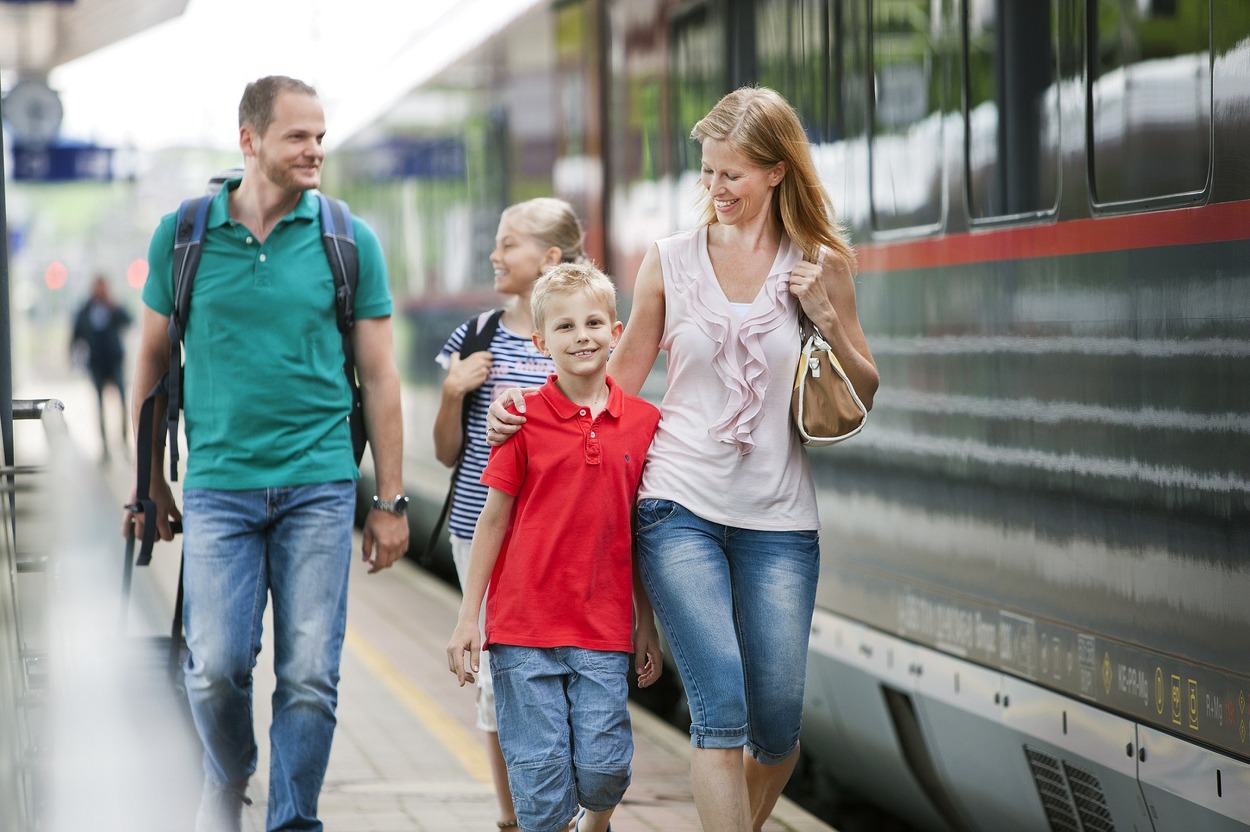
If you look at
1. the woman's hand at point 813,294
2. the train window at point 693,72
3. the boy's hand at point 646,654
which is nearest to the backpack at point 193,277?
the boy's hand at point 646,654

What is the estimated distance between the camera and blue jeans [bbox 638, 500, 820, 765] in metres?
3.96

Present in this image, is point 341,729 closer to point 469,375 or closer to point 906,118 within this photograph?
point 469,375

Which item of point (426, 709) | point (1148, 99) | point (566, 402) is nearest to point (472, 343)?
point (566, 402)

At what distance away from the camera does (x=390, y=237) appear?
619 inches

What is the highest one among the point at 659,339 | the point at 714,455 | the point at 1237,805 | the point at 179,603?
the point at 659,339

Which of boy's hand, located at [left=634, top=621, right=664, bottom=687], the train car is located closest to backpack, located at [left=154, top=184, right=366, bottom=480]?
boy's hand, located at [left=634, top=621, right=664, bottom=687]

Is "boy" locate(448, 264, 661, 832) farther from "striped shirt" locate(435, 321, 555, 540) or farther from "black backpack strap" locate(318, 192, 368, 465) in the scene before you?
"striped shirt" locate(435, 321, 555, 540)

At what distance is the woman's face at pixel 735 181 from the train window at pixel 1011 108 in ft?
3.37

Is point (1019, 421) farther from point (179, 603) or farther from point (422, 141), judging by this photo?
point (422, 141)

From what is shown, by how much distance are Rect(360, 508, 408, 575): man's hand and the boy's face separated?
97 cm

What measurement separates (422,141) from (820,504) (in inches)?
324

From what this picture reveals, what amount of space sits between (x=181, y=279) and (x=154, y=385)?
29cm

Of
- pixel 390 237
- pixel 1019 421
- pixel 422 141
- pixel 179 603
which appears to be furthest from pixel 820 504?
pixel 390 237

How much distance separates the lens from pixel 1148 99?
4.28 meters
